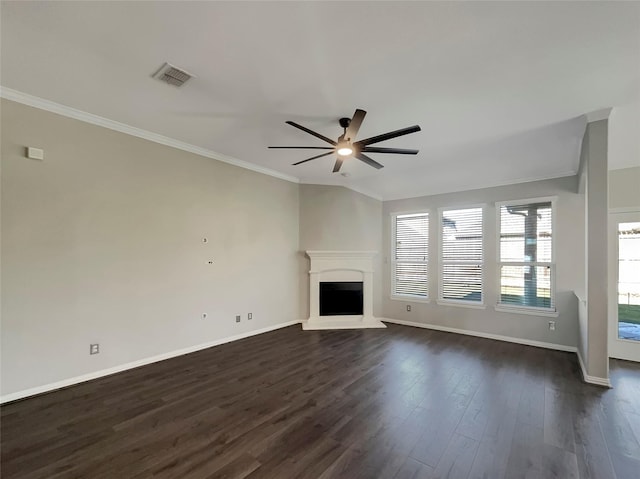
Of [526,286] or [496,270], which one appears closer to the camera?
[526,286]

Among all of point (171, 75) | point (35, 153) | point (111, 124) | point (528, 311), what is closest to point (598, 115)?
point (528, 311)

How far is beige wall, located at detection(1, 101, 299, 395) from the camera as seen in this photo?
2803mm

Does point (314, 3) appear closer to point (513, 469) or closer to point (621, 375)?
point (513, 469)

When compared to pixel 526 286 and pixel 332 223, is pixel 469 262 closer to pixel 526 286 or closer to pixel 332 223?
pixel 526 286

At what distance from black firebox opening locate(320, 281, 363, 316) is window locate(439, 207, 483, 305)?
5.60ft

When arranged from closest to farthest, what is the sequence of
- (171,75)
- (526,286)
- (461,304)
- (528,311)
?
(171,75) < (528,311) < (526,286) < (461,304)

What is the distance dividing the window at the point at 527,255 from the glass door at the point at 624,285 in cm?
71

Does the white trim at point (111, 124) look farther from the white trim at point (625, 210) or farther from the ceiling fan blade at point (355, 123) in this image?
the white trim at point (625, 210)

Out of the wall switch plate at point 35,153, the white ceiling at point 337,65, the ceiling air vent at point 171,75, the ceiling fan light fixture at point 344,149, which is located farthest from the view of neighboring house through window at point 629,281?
the wall switch plate at point 35,153

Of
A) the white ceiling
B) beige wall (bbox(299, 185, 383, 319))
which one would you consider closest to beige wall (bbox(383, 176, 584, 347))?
beige wall (bbox(299, 185, 383, 319))

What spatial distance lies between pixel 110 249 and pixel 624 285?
23.4 ft

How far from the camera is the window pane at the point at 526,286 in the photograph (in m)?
4.69

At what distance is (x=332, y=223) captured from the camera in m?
6.08

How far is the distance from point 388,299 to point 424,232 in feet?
5.61
